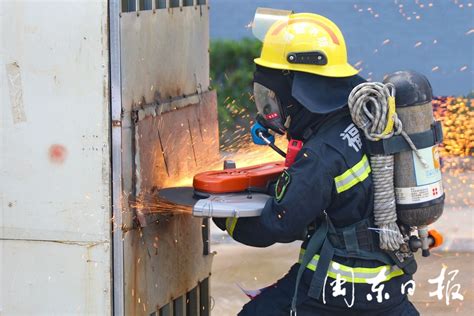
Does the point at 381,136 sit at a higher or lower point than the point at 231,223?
Answer: higher

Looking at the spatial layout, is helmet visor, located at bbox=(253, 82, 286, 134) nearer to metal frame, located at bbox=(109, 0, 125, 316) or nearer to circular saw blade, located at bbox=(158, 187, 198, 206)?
circular saw blade, located at bbox=(158, 187, 198, 206)

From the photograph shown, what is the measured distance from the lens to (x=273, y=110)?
13.0ft

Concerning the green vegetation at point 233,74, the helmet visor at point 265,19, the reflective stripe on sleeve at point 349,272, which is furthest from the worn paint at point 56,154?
the green vegetation at point 233,74

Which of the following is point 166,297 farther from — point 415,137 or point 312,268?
point 415,137

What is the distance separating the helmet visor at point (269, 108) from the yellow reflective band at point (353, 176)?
346 millimetres

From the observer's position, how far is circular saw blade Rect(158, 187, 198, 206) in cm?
398

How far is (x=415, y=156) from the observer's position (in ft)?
12.5

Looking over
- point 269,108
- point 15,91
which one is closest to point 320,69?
point 269,108

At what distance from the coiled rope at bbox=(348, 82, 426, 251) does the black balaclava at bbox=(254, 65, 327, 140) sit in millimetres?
155

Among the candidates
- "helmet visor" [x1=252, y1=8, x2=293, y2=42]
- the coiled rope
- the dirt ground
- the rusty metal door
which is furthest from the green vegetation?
the coiled rope

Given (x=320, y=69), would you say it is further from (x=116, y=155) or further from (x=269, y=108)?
(x=116, y=155)

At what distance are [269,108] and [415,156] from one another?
588 mm

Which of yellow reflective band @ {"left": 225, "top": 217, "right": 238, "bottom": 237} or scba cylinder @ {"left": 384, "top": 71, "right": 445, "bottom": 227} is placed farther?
yellow reflective band @ {"left": 225, "top": 217, "right": 238, "bottom": 237}

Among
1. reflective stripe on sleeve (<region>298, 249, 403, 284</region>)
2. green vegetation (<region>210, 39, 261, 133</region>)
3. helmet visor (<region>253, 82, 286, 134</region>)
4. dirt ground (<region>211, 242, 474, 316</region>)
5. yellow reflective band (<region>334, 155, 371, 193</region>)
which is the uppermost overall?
helmet visor (<region>253, 82, 286, 134</region>)
